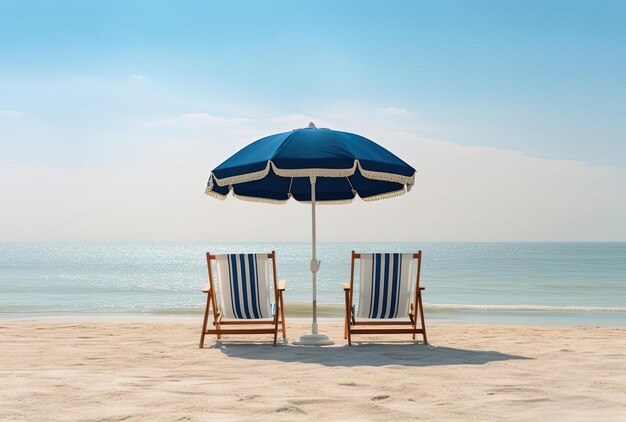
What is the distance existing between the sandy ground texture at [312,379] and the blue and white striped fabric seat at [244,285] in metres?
0.34

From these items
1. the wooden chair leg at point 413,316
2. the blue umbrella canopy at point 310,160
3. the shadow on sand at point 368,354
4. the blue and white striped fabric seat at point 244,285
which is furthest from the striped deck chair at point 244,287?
the wooden chair leg at point 413,316

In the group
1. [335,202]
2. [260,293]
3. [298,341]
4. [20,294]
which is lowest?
[20,294]

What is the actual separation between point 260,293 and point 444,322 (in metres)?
5.87

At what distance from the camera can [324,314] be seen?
1300cm

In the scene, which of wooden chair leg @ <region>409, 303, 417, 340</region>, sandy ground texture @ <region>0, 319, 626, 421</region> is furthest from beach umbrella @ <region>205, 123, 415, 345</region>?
sandy ground texture @ <region>0, 319, 626, 421</region>

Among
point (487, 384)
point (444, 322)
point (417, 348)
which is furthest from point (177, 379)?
point (444, 322)

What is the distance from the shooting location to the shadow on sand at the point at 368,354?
5328 millimetres

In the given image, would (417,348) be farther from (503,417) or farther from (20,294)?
Answer: (20,294)

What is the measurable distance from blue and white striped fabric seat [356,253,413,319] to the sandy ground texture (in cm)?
35

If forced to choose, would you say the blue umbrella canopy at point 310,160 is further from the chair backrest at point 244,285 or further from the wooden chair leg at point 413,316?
the wooden chair leg at point 413,316

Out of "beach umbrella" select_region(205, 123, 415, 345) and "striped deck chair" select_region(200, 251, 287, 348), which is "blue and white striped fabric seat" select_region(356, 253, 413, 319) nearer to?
"beach umbrella" select_region(205, 123, 415, 345)

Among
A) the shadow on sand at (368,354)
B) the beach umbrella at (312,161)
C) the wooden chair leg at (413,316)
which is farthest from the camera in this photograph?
the wooden chair leg at (413,316)

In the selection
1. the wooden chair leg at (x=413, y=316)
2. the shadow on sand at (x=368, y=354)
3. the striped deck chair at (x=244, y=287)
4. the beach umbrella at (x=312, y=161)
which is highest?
the beach umbrella at (x=312, y=161)

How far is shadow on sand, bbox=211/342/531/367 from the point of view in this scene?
5.33 meters
